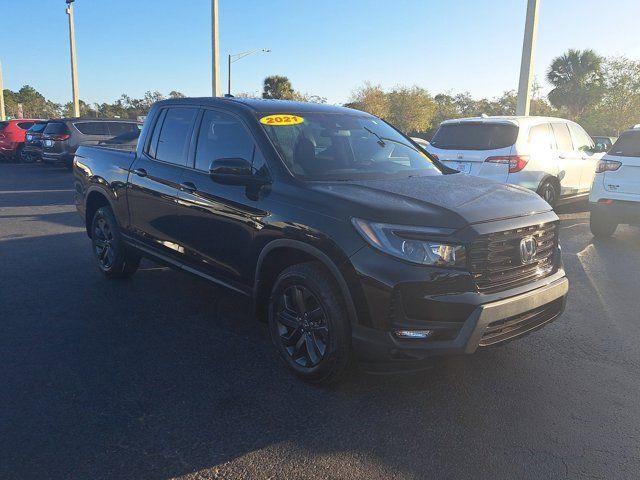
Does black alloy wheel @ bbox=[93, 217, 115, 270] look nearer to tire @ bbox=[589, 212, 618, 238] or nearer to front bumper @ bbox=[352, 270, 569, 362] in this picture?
front bumper @ bbox=[352, 270, 569, 362]

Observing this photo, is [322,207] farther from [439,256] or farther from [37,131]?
[37,131]

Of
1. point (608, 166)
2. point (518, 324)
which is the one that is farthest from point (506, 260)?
point (608, 166)

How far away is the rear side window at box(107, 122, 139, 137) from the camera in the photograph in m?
17.0

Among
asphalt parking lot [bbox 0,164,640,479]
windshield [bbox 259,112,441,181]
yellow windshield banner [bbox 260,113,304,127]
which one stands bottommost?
asphalt parking lot [bbox 0,164,640,479]

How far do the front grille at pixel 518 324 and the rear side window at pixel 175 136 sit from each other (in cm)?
279

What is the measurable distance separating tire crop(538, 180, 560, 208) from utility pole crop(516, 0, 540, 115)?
22.0 ft

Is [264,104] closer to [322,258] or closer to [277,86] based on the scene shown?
[322,258]

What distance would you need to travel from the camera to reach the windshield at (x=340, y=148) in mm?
3824

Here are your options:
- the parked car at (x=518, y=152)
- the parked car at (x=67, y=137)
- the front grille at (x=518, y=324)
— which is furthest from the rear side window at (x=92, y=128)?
the front grille at (x=518, y=324)

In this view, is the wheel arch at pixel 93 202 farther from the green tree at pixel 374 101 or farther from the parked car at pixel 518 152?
the green tree at pixel 374 101

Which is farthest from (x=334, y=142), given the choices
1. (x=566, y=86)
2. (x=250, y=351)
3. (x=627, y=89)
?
(x=566, y=86)

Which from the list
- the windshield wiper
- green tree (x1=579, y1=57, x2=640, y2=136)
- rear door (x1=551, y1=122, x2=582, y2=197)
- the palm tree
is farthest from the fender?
the palm tree

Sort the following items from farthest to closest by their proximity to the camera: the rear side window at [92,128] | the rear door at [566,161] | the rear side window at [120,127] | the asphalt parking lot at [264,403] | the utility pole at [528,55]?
1. the rear side window at [120,127]
2. the rear side window at [92,128]
3. the utility pole at [528,55]
4. the rear door at [566,161]
5. the asphalt parking lot at [264,403]

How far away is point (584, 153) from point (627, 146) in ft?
9.22
